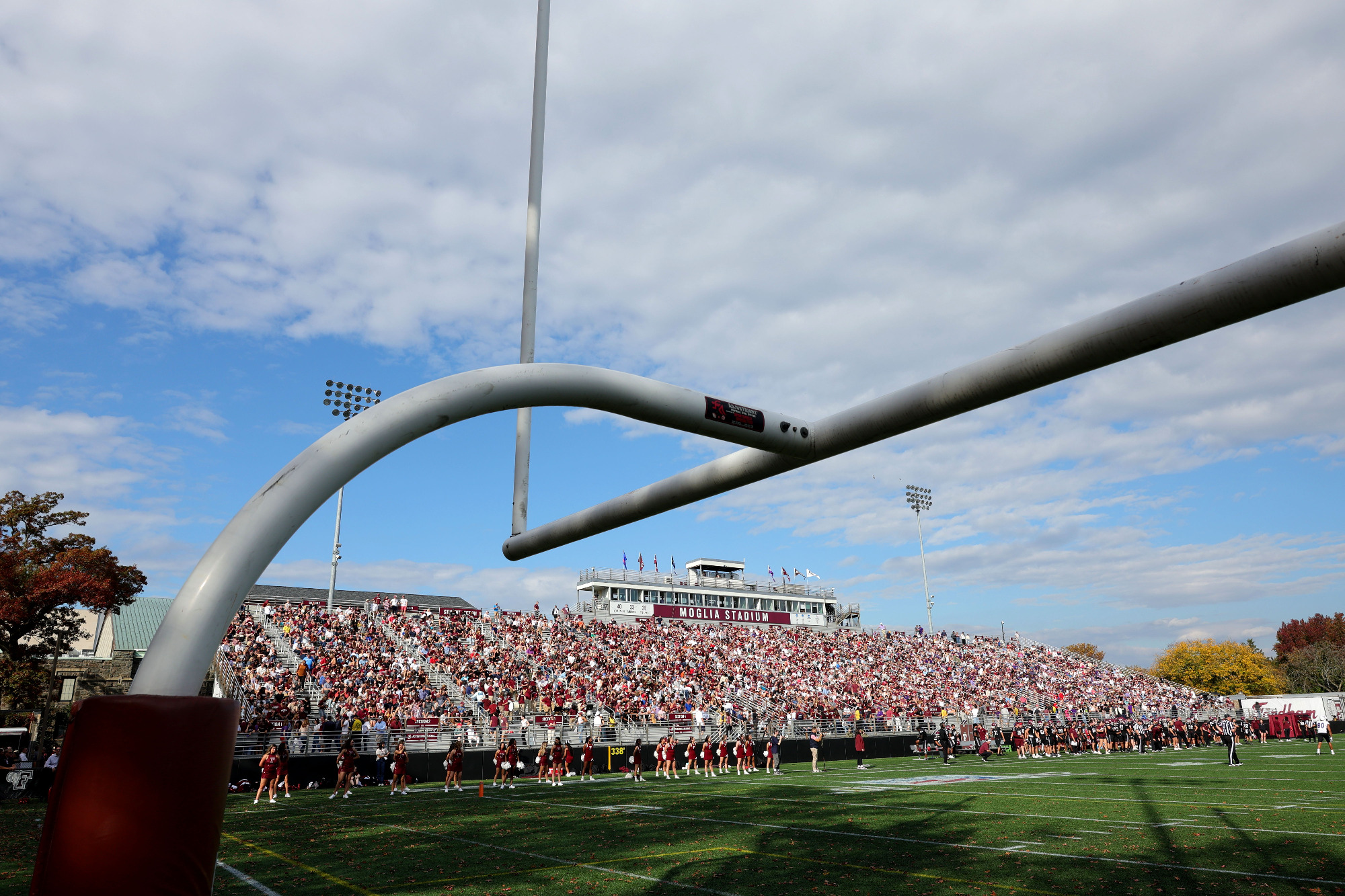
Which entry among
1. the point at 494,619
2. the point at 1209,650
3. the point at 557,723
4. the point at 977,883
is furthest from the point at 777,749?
the point at 1209,650

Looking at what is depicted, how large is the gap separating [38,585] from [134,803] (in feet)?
104

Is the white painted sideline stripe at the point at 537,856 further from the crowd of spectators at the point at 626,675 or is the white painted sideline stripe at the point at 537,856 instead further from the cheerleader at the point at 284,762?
the crowd of spectators at the point at 626,675

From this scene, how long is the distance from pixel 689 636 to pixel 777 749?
51.9ft

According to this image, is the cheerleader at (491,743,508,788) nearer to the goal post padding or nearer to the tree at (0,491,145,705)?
the tree at (0,491,145,705)

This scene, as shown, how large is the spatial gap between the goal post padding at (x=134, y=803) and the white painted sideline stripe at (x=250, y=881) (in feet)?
28.0

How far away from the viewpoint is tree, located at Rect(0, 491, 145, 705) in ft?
87.7

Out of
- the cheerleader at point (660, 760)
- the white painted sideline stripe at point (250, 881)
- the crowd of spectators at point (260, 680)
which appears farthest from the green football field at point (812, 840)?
the cheerleader at point (660, 760)

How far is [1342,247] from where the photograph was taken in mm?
2041

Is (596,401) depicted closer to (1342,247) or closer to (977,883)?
(1342,247)

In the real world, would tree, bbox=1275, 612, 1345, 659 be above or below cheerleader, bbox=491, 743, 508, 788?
above

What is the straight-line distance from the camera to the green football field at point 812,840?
28.7 feet

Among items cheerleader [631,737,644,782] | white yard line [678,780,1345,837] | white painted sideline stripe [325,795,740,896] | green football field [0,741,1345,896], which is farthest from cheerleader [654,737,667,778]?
white painted sideline stripe [325,795,740,896]

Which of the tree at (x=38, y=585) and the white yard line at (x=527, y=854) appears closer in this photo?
the white yard line at (x=527, y=854)

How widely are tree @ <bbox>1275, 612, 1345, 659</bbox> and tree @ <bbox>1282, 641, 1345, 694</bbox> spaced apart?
28.3 ft
